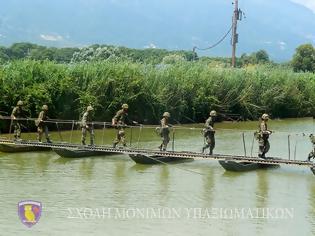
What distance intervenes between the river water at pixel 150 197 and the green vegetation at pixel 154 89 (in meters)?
11.3

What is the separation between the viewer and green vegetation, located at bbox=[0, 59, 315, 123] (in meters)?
36.1

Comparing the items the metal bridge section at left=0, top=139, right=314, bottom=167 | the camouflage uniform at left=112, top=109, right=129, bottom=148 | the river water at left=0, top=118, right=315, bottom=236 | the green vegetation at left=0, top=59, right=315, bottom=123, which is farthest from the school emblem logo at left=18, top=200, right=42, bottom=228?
the green vegetation at left=0, top=59, right=315, bottom=123

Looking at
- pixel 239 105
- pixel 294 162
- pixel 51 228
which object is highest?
pixel 239 105

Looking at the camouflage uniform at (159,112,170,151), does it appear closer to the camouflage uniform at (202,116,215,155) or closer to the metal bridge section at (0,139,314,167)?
the metal bridge section at (0,139,314,167)

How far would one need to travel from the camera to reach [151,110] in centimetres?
4259

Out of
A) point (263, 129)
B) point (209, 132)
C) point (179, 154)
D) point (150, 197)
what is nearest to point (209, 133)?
point (209, 132)

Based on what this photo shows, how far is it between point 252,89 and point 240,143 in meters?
17.1

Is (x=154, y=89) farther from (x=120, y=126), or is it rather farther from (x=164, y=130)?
(x=164, y=130)

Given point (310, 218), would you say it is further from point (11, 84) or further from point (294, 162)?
point (11, 84)

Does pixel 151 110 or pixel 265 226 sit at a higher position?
pixel 151 110

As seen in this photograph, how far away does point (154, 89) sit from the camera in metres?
42.8

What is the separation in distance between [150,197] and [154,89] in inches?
988

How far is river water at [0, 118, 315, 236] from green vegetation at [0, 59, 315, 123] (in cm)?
1127

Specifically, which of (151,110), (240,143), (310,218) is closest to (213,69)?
(151,110)
